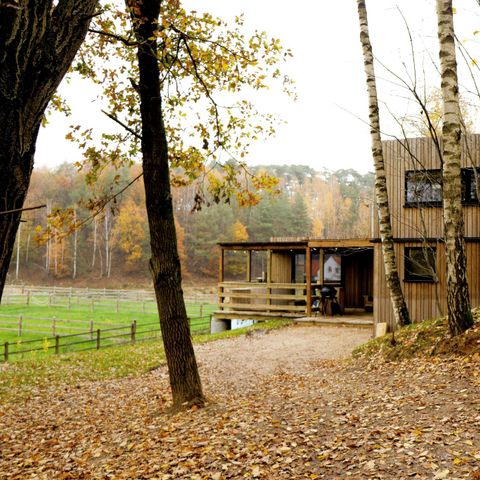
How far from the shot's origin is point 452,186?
315 inches

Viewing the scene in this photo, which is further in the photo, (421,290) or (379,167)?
(421,290)

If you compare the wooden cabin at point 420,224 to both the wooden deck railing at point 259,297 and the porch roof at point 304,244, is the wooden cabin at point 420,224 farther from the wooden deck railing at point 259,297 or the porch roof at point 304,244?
the wooden deck railing at point 259,297

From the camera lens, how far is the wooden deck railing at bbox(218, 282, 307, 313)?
19.9m

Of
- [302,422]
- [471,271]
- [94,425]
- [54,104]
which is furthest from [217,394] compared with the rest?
[471,271]

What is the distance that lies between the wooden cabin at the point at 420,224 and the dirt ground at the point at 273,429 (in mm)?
6048

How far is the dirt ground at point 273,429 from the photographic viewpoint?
461cm

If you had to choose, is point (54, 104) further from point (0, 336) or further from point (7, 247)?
point (0, 336)

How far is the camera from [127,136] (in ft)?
26.8

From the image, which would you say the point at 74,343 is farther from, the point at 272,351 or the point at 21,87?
the point at 21,87

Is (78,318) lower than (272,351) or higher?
lower

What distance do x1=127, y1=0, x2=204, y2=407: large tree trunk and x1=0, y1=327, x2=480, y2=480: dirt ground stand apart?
0.69 metres

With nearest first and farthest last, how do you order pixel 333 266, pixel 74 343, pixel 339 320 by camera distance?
pixel 74 343 < pixel 339 320 < pixel 333 266

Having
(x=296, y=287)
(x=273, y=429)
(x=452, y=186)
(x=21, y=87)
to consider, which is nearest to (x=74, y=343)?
(x=296, y=287)

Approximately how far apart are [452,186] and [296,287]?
1243 centimetres
